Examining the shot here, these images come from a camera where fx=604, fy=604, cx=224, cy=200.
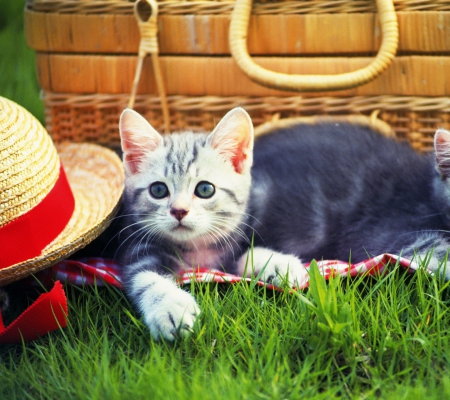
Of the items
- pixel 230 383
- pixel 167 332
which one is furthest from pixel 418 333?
pixel 167 332

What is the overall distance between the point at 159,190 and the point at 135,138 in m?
0.21

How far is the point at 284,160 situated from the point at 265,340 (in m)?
0.94

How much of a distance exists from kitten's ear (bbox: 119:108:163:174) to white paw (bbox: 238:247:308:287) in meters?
0.52

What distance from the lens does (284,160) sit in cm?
239

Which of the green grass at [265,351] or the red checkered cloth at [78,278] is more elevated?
the red checkered cloth at [78,278]

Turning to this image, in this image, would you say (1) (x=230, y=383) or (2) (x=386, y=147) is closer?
(1) (x=230, y=383)

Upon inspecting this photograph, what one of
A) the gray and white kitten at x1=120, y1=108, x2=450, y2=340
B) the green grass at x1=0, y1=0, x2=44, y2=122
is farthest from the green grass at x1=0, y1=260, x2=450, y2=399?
the green grass at x1=0, y1=0, x2=44, y2=122

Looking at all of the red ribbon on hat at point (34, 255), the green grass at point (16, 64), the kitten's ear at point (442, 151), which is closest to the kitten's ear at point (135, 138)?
the red ribbon on hat at point (34, 255)

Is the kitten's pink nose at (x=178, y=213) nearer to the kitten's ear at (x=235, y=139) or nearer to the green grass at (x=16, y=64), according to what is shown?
the kitten's ear at (x=235, y=139)

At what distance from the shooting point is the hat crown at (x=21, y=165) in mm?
1792

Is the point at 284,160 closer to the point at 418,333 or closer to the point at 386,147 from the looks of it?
the point at 386,147

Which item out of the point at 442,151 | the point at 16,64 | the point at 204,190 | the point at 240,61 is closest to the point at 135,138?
the point at 204,190

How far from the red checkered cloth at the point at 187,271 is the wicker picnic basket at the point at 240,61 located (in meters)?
0.73

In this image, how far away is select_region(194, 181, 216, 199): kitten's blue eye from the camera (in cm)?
205
